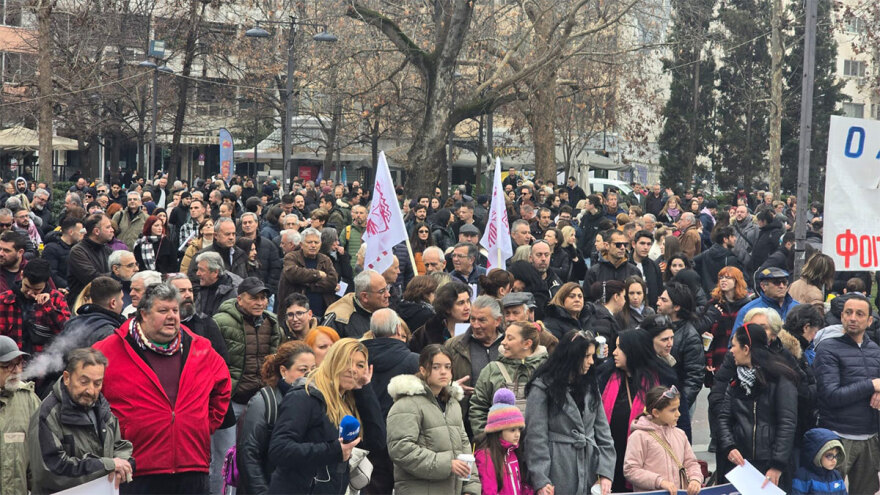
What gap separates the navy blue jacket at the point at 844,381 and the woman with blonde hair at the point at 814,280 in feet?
6.19

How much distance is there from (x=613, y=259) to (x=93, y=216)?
5.11m

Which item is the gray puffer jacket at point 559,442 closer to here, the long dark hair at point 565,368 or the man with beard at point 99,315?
the long dark hair at point 565,368

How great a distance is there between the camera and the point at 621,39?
143 ft

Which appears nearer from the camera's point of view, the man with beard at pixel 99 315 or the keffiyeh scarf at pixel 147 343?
the keffiyeh scarf at pixel 147 343

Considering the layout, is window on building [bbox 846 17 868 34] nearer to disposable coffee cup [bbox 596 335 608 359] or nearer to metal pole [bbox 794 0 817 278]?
metal pole [bbox 794 0 817 278]

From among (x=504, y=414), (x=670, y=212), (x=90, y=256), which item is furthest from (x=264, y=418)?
(x=670, y=212)

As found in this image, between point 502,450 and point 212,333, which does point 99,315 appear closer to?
point 212,333

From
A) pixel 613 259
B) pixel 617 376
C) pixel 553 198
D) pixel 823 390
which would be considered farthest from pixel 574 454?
pixel 553 198

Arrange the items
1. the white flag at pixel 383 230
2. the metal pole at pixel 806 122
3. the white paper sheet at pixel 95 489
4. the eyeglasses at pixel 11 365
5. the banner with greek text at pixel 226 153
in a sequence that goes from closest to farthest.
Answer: the white paper sheet at pixel 95 489, the eyeglasses at pixel 11 365, the metal pole at pixel 806 122, the white flag at pixel 383 230, the banner with greek text at pixel 226 153

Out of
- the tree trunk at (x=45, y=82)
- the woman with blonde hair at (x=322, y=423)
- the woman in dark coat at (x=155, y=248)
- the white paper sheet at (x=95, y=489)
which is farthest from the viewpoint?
the tree trunk at (x=45, y=82)

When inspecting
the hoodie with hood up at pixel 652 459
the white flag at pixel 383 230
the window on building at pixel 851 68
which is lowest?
the hoodie with hood up at pixel 652 459

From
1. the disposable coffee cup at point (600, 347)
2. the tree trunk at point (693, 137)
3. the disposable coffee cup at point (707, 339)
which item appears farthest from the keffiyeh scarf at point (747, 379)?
the tree trunk at point (693, 137)

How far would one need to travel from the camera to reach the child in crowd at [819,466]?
7.65 m

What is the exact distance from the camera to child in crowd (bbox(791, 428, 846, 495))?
25.1 feet
